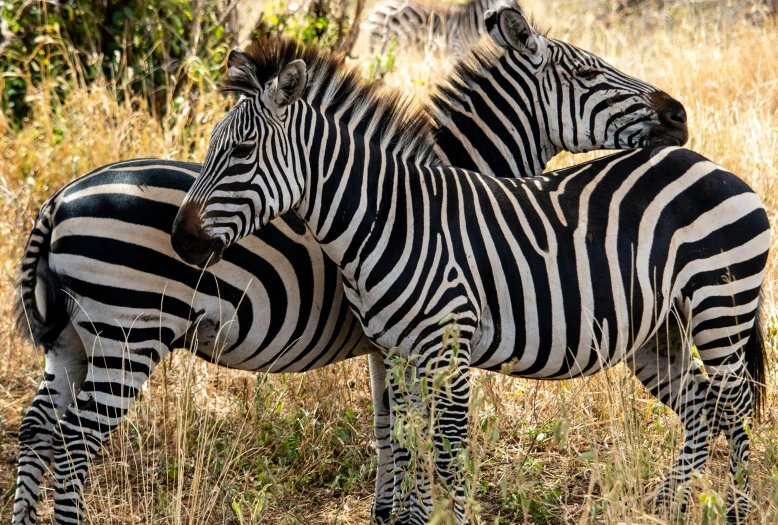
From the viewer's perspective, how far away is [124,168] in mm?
3893

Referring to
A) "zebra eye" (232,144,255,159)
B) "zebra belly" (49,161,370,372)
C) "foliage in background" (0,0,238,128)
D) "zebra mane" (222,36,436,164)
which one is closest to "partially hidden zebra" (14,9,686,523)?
"zebra belly" (49,161,370,372)

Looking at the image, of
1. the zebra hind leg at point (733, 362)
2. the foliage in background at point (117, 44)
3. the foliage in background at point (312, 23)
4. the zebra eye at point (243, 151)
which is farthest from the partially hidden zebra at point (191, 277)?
the foliage in background at point (117, 44)

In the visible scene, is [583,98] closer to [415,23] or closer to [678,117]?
[678,117]

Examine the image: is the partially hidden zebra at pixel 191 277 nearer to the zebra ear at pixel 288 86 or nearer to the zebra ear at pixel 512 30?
the zebra ear at pixel 512 30

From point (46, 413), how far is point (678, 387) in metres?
3.30

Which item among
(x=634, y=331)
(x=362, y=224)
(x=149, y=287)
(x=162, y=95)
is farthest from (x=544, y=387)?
(x=162, y=95)

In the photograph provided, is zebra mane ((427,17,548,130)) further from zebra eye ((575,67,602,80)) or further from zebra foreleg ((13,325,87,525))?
zebra foreleg ((13,325,87,525))

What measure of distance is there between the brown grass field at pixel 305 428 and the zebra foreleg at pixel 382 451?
0.14 m

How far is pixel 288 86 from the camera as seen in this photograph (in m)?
3.54

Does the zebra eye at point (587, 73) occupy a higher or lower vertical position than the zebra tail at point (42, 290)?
higher

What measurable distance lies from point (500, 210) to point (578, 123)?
1.04 meters

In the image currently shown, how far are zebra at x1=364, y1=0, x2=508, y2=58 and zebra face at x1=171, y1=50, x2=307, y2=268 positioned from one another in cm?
651

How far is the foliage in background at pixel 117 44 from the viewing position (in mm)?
7766

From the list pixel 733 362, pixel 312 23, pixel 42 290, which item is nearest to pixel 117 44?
pixel 312 23
